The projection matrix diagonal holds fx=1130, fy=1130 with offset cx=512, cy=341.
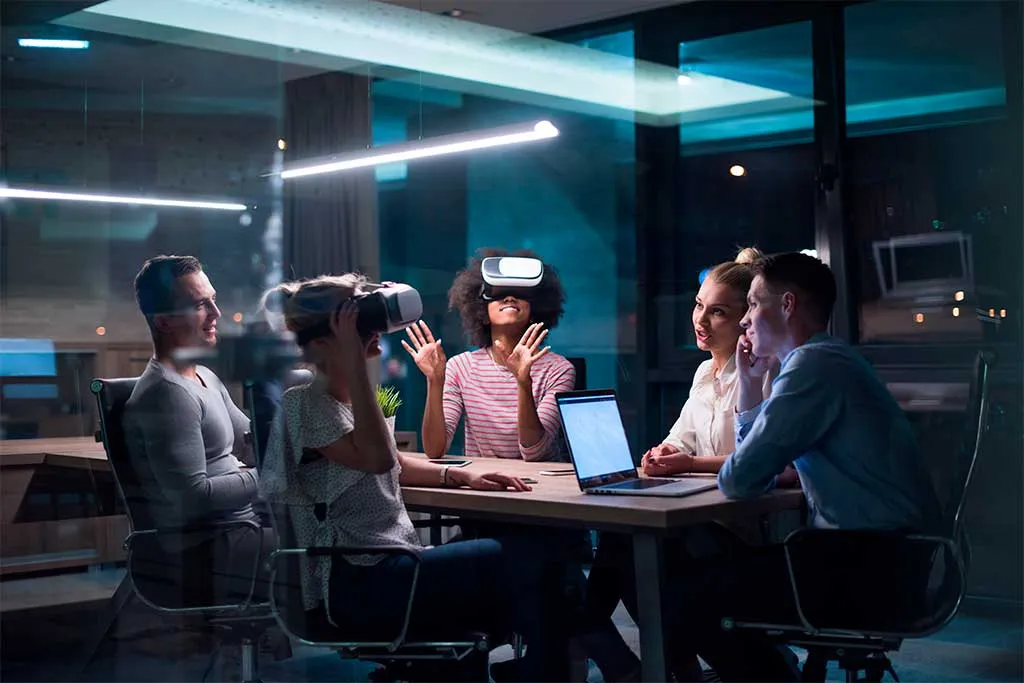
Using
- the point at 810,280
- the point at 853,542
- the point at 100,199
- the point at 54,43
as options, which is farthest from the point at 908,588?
the point at 54,43

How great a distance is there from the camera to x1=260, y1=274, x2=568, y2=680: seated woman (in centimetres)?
260

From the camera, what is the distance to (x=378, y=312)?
277 centimetres

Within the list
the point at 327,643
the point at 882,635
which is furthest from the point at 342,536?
the point at 882,635

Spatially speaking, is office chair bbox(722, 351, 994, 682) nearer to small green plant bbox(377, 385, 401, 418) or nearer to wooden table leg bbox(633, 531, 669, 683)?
wooden table leg bbox(633, 531, 669, 683)

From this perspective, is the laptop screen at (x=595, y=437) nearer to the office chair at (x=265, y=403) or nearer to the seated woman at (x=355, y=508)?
the seated woman at (x=355, y=508)

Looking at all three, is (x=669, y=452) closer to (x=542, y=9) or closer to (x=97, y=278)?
(x=97, y=278)

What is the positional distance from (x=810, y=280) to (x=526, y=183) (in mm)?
4639

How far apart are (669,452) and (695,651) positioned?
2.02 ft

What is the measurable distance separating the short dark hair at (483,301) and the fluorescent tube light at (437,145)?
16.8 inches

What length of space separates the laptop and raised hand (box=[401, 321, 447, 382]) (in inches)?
39.6

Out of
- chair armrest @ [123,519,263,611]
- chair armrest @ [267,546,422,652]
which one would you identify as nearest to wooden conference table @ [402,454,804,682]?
chair armrest @ [267,546,422,652]

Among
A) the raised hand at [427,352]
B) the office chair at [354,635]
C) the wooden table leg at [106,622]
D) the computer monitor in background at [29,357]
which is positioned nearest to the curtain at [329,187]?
the raised hand at [427,352]

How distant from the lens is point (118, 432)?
302cm

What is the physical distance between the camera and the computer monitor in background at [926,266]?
204 inches
